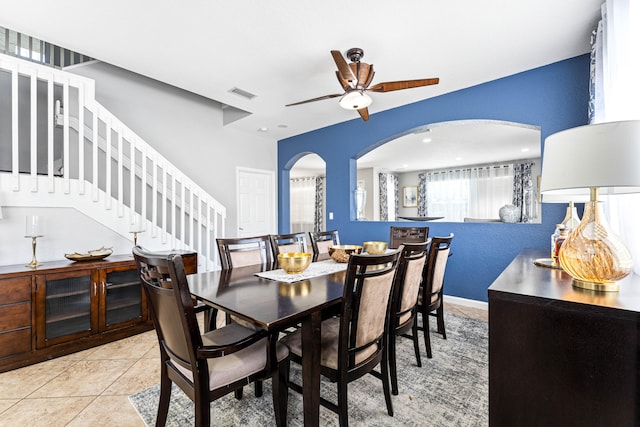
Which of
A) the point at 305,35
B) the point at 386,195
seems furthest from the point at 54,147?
the point at 386,195

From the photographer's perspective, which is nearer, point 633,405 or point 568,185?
point 633,405

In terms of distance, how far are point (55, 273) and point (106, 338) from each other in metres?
0.71

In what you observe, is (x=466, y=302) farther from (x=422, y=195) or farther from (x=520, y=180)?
(x=422, y=195)

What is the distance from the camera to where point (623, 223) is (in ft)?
5.30

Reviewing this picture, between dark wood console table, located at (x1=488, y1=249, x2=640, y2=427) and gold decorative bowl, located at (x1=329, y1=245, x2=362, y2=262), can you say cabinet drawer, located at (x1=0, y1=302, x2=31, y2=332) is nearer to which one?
gold decorative bowl, located at (x1=329, y1=245, x2=362, y2=262)

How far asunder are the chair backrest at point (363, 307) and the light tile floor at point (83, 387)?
48.9 inches

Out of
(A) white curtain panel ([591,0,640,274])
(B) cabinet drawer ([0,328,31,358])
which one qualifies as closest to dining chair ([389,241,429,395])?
(A) white curtain panel ([591,0,640,274])

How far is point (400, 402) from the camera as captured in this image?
5.71ft

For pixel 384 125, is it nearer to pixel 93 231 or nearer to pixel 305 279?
pixel 305 279

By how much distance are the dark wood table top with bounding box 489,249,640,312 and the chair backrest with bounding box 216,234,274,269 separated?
163 cm

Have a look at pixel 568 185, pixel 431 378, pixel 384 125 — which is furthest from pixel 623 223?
pixel 384 125

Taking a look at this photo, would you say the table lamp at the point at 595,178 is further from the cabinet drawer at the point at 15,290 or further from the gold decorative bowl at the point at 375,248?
the cabinet drawer at the point at 15,290

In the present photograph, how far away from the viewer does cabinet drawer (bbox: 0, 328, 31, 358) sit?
212 cm

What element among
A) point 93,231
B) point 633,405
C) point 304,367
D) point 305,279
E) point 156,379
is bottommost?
point 156,379
